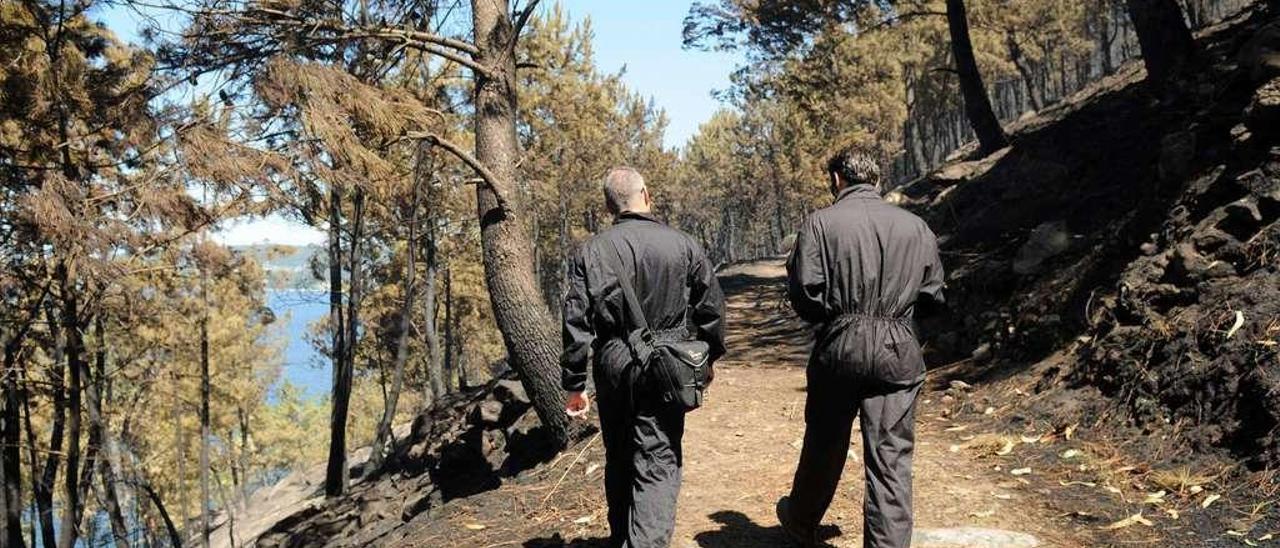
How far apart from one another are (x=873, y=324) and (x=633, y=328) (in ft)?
3.08

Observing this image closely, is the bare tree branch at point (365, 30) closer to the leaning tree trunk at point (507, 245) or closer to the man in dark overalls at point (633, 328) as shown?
the leaning tree trunk at point (507, 245)

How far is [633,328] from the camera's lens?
10.6 ft

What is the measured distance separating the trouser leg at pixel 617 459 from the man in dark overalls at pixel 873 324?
0.80 metres

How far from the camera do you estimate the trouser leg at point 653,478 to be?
123 inches

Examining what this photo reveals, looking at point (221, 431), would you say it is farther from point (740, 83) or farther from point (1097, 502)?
point (1097, 502)

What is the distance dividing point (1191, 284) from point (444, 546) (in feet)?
17.0

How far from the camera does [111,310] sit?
11328 mm

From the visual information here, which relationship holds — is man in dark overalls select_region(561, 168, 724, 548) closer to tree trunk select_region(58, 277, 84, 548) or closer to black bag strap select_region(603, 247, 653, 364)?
black bag strap select_region(603, 247, 653, 364)

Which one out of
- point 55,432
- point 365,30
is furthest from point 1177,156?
point 55,432

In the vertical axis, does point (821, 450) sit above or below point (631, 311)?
below

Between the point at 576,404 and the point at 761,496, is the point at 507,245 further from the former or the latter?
the point at 576,404

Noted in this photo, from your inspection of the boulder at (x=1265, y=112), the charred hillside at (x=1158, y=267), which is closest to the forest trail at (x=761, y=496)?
the charred hillside at (x=1158, y=267)

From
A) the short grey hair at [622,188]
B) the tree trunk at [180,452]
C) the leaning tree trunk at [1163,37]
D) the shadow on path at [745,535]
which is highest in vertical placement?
the leaning tree trunk at [1163,37]

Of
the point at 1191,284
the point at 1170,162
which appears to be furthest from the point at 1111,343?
the point at 1170,162
